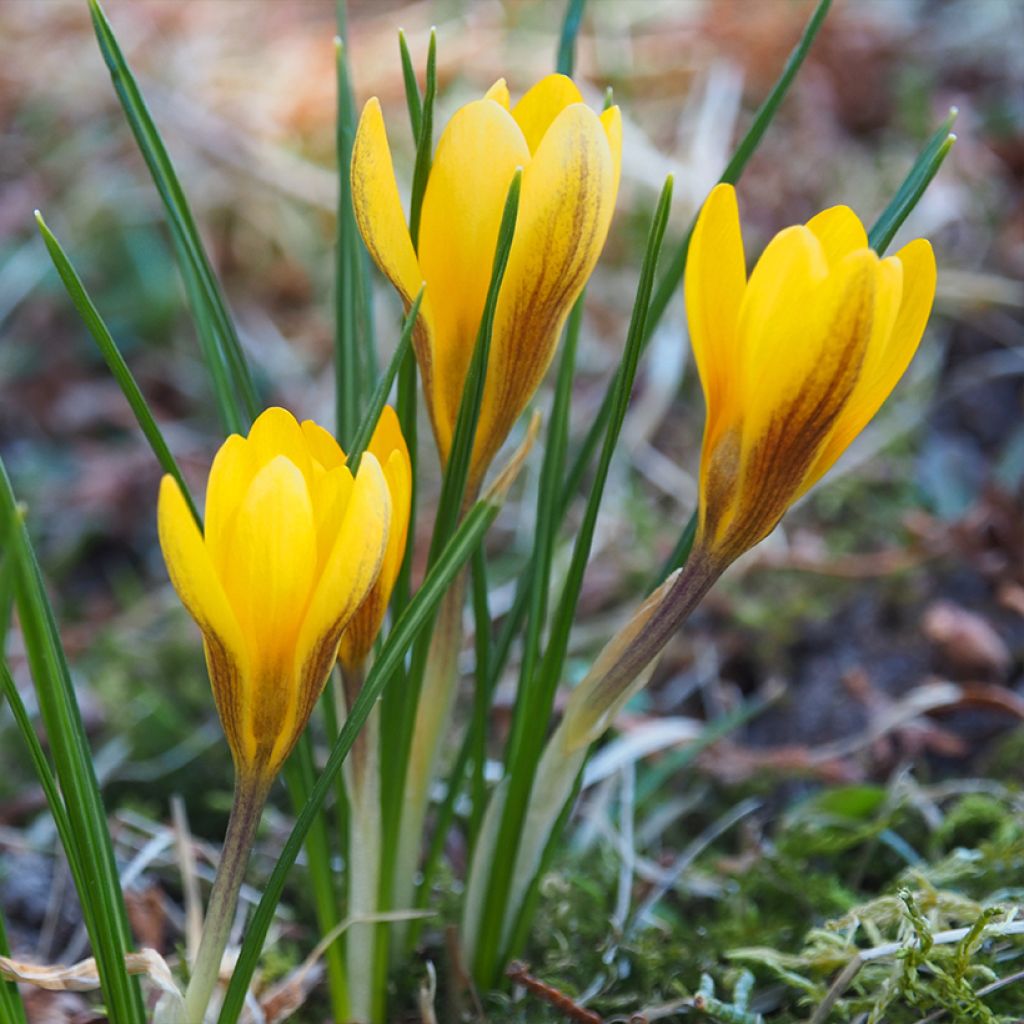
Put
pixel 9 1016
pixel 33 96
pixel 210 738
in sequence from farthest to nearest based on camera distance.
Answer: pixel 33 96 → pixel 210 738 → pixel 9 1016

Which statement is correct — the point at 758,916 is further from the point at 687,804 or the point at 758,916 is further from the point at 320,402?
the point at 320,402

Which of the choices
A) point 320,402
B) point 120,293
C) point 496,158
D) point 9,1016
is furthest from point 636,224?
point 9,1016

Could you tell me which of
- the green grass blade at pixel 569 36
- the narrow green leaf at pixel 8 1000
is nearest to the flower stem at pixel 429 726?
the narrow green leaf at pixel 8 1000

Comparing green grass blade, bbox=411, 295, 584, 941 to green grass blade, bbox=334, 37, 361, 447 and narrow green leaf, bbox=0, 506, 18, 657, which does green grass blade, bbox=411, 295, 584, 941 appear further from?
narrow green leaf, bbox=0, 506, 18, 657

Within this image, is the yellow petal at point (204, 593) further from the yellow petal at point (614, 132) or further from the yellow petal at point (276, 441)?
the yellow petal at point (614, 132)

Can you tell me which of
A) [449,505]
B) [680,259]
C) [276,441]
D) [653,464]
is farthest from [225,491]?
[653,464]
